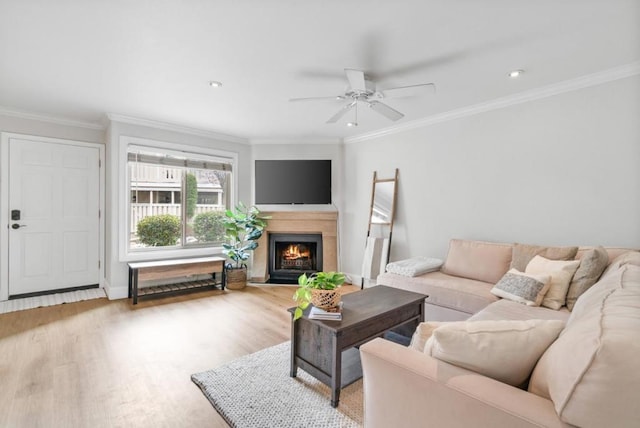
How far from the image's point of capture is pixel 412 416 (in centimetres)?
107

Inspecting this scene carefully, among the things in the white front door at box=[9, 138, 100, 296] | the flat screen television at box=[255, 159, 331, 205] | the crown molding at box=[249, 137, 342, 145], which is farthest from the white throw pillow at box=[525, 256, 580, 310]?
the white front door at box=[9, 138, 100, 296]

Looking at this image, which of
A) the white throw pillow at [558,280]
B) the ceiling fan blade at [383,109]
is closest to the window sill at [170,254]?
the ceiling fan blade at [383,109]

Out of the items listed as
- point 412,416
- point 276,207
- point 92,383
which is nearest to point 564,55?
point 412,416

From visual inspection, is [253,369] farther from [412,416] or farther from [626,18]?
[626,18]

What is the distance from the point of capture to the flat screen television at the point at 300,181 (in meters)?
5.08

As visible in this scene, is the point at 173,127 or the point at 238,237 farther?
the point at 238,237

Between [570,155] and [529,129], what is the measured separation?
0.47m

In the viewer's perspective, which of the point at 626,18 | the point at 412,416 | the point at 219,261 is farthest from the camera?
the point at 219,261

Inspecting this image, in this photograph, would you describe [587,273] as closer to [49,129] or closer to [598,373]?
[598,373]

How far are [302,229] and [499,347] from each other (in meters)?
4.18

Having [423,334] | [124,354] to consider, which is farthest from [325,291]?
[124,354]

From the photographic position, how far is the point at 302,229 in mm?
5109

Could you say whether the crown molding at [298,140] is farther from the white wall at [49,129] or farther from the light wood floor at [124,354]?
the light wood floor at [124,354]

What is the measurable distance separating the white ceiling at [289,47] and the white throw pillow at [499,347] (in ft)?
6.01
